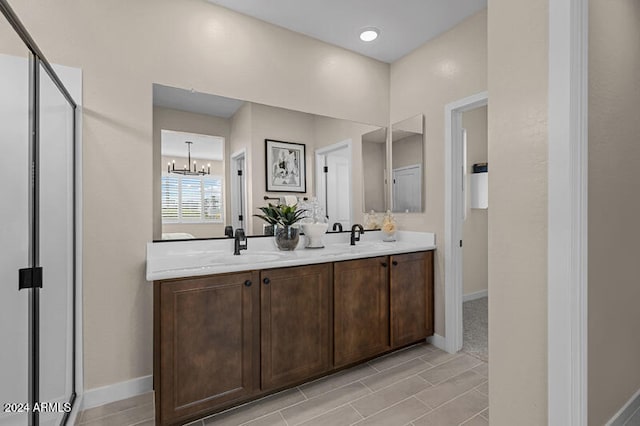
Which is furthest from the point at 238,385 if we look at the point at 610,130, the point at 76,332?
the point at 610,130

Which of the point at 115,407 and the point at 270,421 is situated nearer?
the point at 270,421

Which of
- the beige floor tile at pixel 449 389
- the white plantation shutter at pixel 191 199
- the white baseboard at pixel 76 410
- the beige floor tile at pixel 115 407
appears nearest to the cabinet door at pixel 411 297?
the beige floor tile at pixel 449 389

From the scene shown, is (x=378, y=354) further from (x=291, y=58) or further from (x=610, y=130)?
(x=291, y=58)

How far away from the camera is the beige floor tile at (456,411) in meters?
1.70

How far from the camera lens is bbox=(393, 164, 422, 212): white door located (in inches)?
115

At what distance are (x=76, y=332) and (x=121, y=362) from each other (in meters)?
0.33

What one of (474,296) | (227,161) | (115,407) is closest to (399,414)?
(115,407)

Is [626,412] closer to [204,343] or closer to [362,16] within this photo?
[204,343]

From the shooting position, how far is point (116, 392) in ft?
6.25

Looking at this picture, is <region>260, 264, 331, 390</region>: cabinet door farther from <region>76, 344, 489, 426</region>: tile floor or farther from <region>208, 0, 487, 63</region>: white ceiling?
<region>208, 0, 487, 63</region>: white ceiling

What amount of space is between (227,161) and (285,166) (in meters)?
0.48

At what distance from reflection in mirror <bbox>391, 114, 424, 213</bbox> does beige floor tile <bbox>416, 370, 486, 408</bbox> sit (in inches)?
55.6

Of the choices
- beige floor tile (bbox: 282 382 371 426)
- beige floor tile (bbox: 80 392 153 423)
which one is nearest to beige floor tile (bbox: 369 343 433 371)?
beige floor tile (bbox: 282 382 371 426)

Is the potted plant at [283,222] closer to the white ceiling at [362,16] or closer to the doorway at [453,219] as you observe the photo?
the doorway at [453,219]
